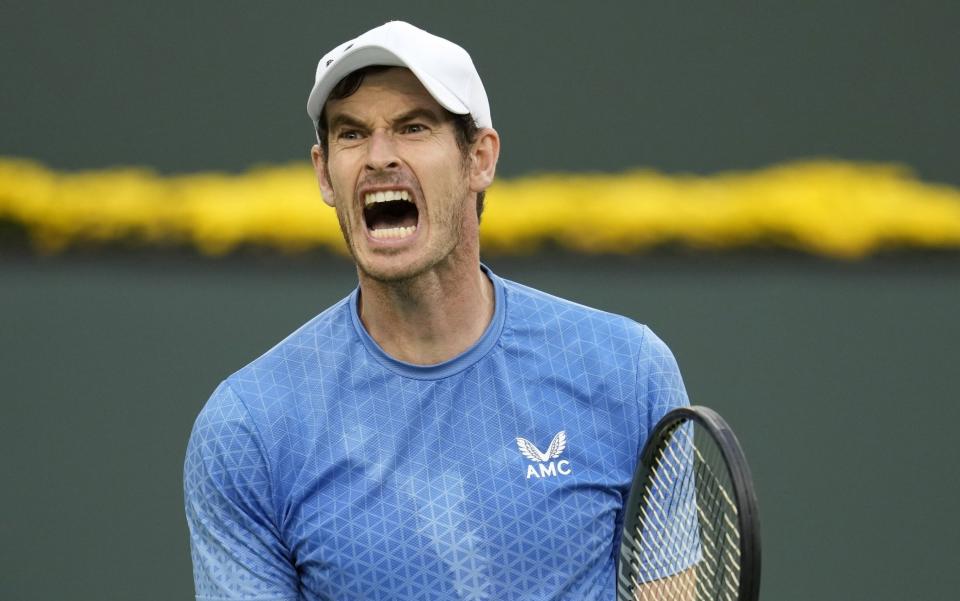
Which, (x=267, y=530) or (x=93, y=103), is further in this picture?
(x=93, y=103)

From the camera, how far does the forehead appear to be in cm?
252

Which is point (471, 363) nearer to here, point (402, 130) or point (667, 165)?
point (402, 130)

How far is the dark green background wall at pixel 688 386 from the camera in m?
4.46

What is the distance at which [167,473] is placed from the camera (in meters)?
4.50

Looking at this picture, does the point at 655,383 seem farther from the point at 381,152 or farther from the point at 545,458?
the point at 381,152

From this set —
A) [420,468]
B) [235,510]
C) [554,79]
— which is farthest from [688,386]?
[235,510]

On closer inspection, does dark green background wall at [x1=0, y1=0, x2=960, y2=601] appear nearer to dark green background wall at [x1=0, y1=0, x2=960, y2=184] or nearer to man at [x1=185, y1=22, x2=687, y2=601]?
dark green background wall at [x1=0, y1=0, x2=960, y2=184]

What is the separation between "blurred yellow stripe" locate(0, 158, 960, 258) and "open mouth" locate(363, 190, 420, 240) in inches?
71.6

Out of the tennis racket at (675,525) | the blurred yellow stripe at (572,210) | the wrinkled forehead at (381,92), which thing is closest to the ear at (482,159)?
the wrinkled forehead at (381,92)

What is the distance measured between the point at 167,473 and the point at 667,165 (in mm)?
1711

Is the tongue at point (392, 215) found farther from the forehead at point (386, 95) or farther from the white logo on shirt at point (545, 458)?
the white logo on shirt at point (545, 458)

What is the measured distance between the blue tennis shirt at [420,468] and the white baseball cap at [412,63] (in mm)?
381

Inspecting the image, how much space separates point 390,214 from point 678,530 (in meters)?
0.72

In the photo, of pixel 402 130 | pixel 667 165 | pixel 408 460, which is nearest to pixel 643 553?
pixel 408 460
